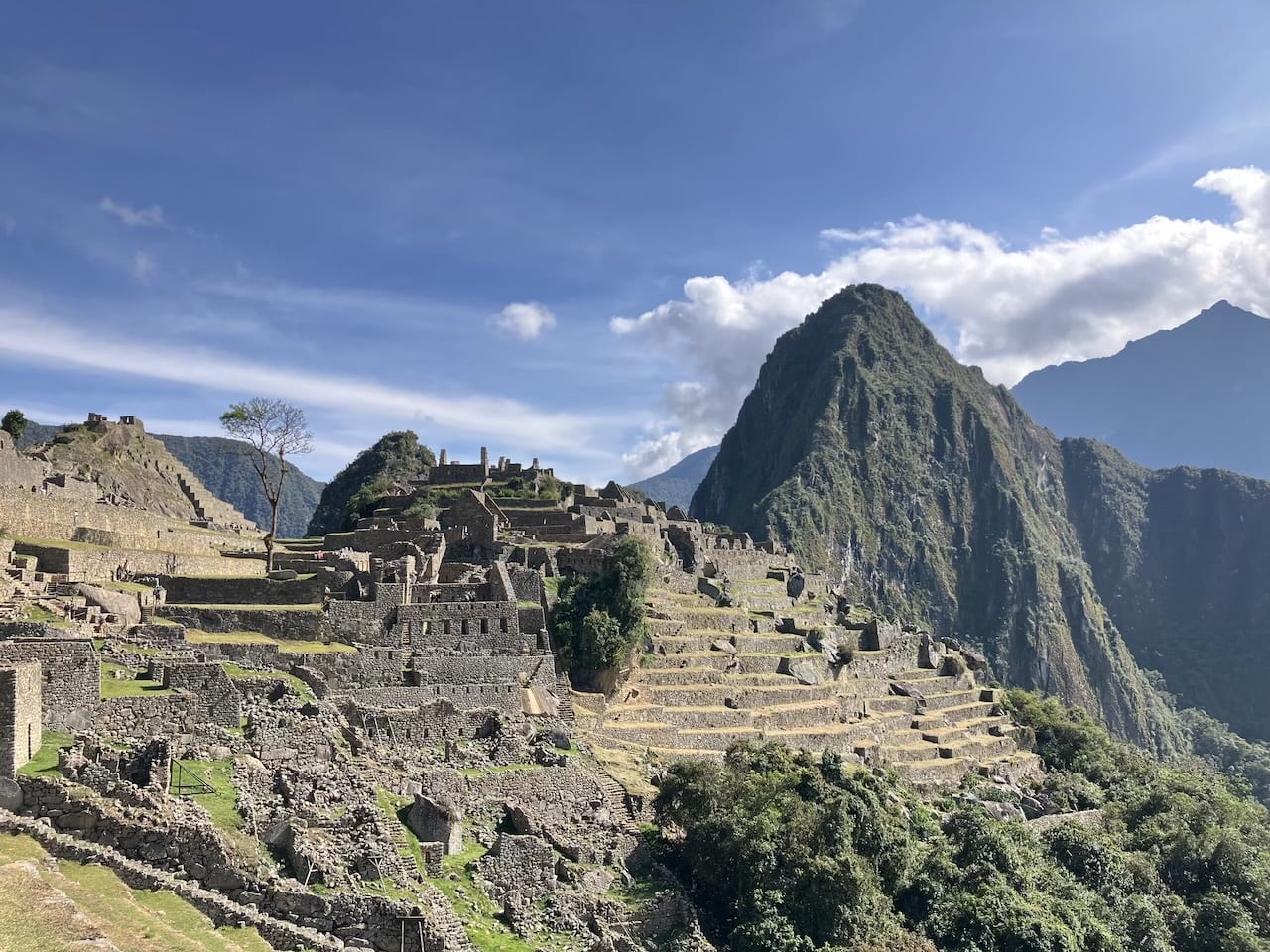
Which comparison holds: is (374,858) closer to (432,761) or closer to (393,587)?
(432,761)

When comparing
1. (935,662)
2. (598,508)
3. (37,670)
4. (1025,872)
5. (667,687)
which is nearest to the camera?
(37,670)

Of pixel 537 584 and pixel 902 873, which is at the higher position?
pixel 537 584

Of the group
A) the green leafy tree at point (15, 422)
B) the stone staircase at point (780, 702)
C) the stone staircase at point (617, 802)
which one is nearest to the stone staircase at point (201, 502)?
the green leafy tree at point (15, 422)

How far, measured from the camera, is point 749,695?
136 ft

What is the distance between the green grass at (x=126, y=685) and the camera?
1942 cm

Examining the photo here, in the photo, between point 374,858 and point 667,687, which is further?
point 667,687

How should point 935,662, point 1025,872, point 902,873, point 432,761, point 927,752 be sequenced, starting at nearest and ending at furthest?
point 432,761 → point 902,873 → point 1025,872 → point 927,752 → point 935,662

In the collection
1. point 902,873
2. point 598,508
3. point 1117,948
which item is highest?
point 598,508

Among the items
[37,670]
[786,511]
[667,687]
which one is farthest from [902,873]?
[786,511]

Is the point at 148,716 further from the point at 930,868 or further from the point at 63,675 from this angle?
the point at 930,868

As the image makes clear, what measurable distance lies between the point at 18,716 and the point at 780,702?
32.1 meters

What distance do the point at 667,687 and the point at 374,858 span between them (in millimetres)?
21056

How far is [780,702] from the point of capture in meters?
42.9

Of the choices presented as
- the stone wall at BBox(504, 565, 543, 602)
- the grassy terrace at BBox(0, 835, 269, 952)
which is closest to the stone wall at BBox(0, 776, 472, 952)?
the grassy terrace at BBox(0, 835, 269, 952)
